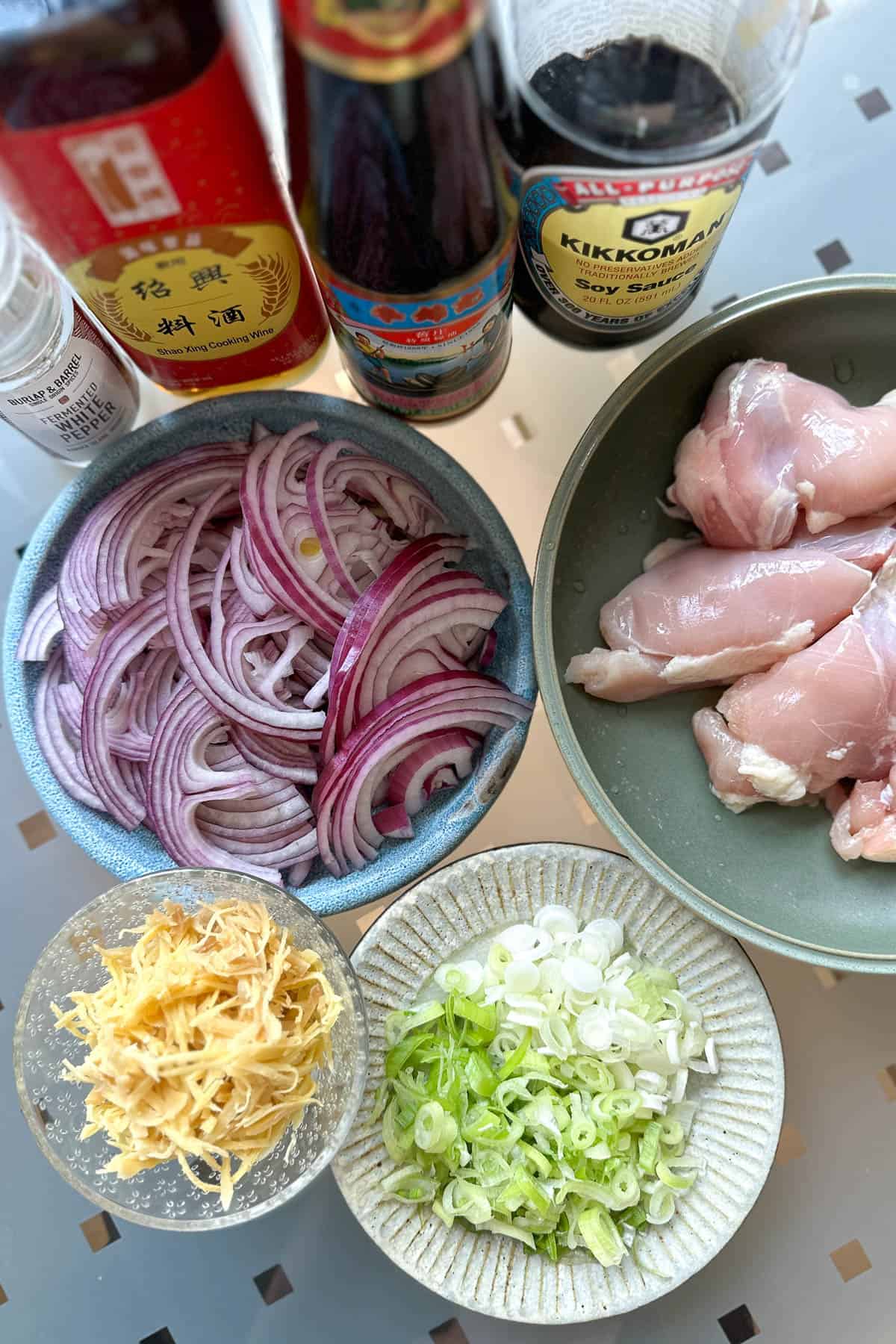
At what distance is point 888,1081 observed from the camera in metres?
1.20

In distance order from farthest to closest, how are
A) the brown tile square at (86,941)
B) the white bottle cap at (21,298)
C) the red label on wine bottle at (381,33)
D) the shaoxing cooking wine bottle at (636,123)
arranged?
1. the brown tile square at (86,941)
2. the white bottle cap at (21,298)
3. the shaoxing cooking wine bottle at (636,123)
4. the red label on wine bottle at (381,33)

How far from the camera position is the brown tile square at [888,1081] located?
120 centimetres

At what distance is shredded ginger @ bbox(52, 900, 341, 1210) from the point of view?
0.87 m

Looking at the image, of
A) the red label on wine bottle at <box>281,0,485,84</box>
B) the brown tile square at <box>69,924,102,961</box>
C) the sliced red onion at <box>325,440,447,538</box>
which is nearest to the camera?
the red label on wine bottle at <box>281,0,485,84</box>

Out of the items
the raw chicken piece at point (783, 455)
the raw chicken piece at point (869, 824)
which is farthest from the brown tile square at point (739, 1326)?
the raw chicken piece at point (783, 455)

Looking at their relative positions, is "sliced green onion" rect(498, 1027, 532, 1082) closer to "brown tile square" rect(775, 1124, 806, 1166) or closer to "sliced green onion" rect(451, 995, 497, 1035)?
"sliced green onion" rect(451, 995, 497, 1035)

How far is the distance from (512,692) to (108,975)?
0.51m

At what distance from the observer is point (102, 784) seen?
1058 mm

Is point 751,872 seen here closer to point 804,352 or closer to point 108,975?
point 804,352

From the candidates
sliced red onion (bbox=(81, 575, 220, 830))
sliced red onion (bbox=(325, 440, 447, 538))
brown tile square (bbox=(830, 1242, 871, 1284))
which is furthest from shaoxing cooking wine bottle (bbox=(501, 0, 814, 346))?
brown tile square (bbox=(830, 1242, 871, 1284))

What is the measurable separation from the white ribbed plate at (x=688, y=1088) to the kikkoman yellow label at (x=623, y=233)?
56 centimetres

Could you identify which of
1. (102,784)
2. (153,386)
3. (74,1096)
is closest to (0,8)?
(153,386)

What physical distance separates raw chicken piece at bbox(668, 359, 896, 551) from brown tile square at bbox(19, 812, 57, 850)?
852 millimetres

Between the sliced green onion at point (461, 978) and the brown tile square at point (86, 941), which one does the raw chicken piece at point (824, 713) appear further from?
the brown tile square at point (86, 941)
